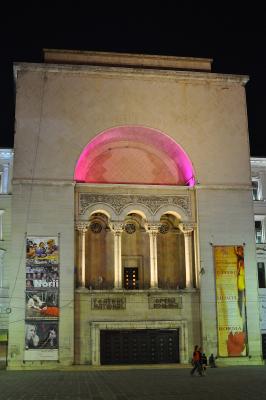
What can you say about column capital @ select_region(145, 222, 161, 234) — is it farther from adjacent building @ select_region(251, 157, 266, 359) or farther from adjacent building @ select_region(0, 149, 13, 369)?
adjacent building @ select_region(0, 149, 13, 369)

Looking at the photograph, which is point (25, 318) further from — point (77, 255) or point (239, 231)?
point (239, 231)

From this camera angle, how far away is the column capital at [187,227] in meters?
32.7

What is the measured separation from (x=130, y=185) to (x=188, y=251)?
520 cm

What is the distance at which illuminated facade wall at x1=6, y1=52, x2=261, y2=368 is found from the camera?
30828mm

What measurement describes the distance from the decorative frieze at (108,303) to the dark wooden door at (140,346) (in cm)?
133

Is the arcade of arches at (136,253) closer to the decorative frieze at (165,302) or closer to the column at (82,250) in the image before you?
the column at (82,250)

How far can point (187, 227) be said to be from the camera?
32719 millimetres

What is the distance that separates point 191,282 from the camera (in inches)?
1276

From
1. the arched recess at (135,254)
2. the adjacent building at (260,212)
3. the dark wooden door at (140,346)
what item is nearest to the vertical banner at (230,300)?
Answer: the dark wooden door at (140,346)

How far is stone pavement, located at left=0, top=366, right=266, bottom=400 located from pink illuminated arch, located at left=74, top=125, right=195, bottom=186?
11.8m

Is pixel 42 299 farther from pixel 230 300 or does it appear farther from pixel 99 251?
pixel 230 300

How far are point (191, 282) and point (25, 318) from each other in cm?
968

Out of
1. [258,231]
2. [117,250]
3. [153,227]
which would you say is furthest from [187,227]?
[258,231]

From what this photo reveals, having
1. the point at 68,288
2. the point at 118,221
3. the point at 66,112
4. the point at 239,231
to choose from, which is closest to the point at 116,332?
the point at 68,288
